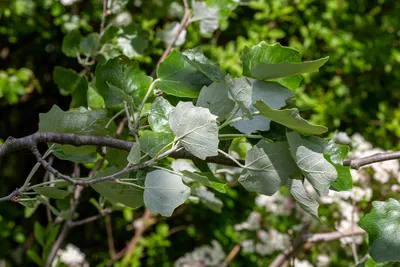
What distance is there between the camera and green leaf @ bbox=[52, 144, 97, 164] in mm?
683

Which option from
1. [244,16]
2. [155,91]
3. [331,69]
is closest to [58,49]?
[244,16]

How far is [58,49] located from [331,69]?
1194mm

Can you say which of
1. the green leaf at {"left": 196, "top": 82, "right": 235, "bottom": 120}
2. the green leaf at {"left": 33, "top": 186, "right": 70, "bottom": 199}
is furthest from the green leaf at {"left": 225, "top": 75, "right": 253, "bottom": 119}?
the green leaf at {"left": 33, "top": 186, "right": 70, "bottom": 199}

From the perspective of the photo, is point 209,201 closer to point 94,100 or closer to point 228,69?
point 94,100

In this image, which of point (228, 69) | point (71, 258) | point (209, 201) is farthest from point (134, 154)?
point (228, 69)

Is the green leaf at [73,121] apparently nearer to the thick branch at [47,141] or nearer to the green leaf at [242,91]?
the thick branch at [47,141]

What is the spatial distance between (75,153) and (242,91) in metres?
0.24

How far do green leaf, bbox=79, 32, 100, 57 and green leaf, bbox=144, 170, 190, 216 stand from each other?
0.55 meters

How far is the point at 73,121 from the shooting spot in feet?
2.12

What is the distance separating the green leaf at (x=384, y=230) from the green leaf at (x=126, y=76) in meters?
0.34

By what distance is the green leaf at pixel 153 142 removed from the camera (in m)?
0.63

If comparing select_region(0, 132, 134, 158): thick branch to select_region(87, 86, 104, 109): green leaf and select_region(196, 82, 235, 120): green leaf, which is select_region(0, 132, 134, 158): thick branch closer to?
select_region(196, 82, 235, 120): green leaf

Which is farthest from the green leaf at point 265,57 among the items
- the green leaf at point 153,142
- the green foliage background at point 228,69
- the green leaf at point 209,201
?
the green foliage background at point 228,69

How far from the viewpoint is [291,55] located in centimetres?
66
